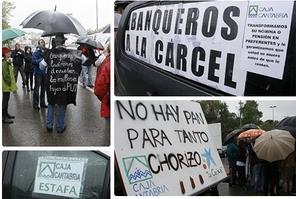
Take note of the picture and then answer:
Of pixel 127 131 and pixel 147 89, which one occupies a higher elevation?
pixel 147 89

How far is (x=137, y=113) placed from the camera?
214 centimetres

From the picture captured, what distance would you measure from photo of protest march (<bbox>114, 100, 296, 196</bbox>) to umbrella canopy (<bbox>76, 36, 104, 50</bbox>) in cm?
34

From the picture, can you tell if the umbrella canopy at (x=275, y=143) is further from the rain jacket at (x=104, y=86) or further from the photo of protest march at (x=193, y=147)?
the rain jacket at (x=104, y=86)

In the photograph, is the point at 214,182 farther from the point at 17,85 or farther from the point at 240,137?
the point at 17,85

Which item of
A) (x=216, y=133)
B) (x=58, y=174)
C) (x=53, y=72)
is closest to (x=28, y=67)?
(x=53, y=72)

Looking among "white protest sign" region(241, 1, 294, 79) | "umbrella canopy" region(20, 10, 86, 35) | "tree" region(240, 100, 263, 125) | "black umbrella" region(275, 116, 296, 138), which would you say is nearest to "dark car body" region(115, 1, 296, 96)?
"white protest sign" region(241, 1, 294, 79)

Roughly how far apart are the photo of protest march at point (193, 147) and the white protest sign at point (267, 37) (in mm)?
328

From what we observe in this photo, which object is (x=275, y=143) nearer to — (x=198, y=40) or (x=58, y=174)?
(x=198, y=40)

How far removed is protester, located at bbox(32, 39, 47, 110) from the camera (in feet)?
7.91

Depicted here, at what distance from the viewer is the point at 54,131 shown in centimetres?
236

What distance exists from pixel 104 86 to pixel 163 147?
1.59 feet

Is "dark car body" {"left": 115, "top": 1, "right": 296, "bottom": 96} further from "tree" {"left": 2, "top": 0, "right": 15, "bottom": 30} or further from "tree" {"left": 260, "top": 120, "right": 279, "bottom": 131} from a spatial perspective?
"tree" {"left": 2, "top": 0, "right": 15, "bottom": 30}

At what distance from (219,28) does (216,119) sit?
1.77 ft

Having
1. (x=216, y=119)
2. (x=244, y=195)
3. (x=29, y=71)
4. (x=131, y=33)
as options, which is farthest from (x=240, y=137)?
(x=29, y=71)
